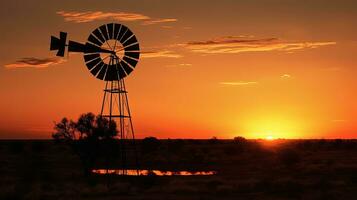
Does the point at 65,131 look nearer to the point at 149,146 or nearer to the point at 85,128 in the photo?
the point at 85,128

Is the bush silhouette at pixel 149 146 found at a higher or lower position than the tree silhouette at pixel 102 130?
→ higher

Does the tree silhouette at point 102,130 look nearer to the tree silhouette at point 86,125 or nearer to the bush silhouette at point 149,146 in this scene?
the tree silhouette at point 86,125

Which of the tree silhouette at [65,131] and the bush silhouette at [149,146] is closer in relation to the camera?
the tree silhouette at [65,131]

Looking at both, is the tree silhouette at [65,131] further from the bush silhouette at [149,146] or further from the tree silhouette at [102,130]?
the bush silhouette at [149,146]

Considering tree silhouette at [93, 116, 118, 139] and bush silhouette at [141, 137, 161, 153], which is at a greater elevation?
bush silhouette at [141, 137, 161, 153]

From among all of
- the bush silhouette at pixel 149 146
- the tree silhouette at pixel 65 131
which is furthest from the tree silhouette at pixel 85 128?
the bush silhouette at pixel 149 146

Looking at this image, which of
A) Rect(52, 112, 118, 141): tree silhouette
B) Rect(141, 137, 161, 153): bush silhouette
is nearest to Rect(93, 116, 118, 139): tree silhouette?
Rect(52, 112, 118, 141): tree silhouette

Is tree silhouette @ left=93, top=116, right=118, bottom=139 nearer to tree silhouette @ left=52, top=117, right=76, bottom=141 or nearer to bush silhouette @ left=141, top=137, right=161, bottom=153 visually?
tree silhouette @ left=52, top=117, right=76, bottom=141

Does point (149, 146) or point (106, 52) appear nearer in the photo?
point (106, 52)

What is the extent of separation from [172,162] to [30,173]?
78.3 ft

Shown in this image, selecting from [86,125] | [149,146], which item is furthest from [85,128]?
[149,146]

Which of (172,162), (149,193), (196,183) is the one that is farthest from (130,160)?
(149,193)

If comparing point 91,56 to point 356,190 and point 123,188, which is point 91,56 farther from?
point 356,190

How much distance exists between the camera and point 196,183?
4234cm
